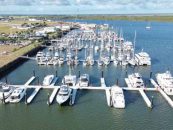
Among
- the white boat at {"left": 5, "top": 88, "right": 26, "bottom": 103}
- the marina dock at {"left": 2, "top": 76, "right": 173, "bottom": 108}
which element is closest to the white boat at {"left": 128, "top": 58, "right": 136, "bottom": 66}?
the marina dock at {"left": 2, "top": 76, "right": 173, "bottom": 108}

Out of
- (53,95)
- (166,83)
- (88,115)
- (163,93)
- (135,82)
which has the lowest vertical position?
(88,115)

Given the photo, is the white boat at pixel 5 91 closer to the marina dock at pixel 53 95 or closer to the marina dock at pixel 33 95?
the marina dock at pixel 33 95

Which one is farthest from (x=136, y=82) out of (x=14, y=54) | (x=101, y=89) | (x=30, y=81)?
(x=14, y=54)

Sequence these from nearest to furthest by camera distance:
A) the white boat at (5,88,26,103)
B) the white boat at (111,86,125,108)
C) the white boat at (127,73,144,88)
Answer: the white boat at (111,86,125,108), the white boat at (5,88,26,103), the white boat at (127,73,144,88)

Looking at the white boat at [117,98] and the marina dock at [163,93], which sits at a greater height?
the white boat at [117,98]

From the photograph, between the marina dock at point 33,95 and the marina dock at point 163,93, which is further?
the marina dock at point 33,95

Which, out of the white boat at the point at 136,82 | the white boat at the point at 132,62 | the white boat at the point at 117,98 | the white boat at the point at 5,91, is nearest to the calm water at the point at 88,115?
the white boat at the point at 117,98

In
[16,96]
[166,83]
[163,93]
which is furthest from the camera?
[166,83]

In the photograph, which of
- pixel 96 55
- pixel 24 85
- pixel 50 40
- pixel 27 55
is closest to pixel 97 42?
pixel 50 40

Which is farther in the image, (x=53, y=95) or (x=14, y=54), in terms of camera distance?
(x=14, y=54)

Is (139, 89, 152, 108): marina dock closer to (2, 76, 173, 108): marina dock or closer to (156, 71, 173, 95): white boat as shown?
(2, 76, 173, 108): marina dock

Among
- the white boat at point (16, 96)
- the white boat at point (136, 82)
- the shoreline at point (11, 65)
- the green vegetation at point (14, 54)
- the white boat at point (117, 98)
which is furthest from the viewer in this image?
the green vegetation at point (14, 54)

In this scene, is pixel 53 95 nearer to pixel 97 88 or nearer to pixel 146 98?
pixel 97 88

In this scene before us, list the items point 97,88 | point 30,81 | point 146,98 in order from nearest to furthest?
point 146,98 < point 97,88 < point 30,81
